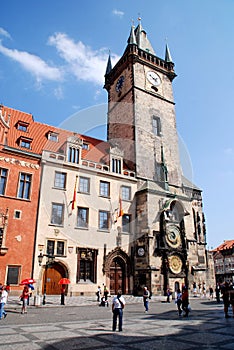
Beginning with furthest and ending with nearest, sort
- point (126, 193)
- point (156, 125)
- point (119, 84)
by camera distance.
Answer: point (119, 84)
point (156, 125)
point (126, 193)

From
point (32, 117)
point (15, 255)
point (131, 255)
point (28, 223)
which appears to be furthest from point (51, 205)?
point (32, 117)

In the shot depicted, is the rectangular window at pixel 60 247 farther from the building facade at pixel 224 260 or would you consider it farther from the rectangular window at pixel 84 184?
the building facade at pixel 224 260

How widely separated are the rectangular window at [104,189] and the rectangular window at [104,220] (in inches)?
70.7

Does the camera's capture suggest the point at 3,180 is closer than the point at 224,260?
Yes

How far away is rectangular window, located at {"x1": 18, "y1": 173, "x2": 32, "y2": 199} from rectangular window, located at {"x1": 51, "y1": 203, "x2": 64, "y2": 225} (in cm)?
250

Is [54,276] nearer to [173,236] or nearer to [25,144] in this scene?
[25,144]

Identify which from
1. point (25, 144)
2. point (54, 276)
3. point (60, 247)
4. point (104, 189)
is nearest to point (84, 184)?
point (104, 189)

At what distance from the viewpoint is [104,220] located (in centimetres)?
2677

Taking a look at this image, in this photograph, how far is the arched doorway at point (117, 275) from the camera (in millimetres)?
25753

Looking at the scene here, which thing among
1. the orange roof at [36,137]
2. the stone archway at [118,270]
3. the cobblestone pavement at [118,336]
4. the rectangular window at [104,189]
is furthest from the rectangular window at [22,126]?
the cobblestone pavement at [118,336]

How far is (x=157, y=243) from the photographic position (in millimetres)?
27031

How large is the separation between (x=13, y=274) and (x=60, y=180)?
8780 millimetres

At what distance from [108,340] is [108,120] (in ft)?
116

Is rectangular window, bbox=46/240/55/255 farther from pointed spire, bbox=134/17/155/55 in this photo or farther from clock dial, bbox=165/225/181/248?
pointed spire, bbox=134/17/155/55
